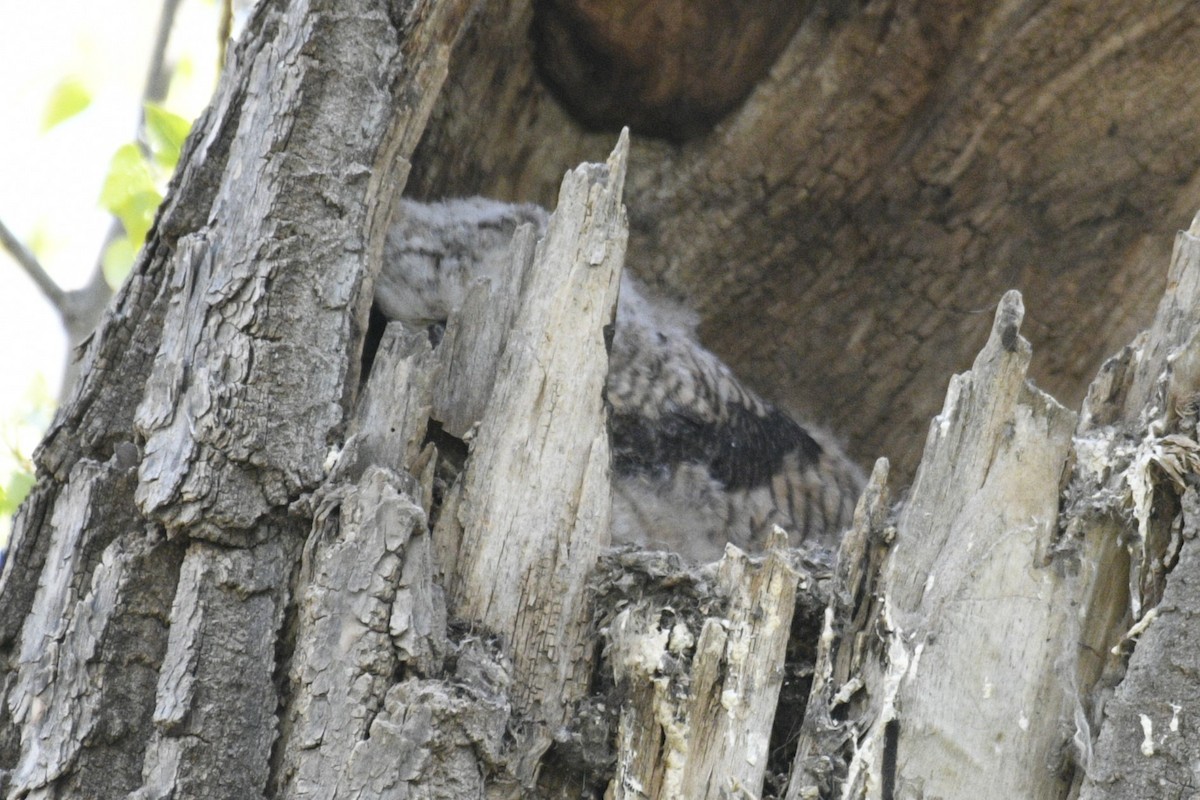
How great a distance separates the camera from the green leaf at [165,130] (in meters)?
3.51

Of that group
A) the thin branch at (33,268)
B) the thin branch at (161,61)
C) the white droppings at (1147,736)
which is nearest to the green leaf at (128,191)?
the thin branch at (33,268)

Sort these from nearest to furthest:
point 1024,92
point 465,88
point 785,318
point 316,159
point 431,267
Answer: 1. point 316,159
2. point 431,267
3. point 465,88
4. point 1024,92
5. point 785,318


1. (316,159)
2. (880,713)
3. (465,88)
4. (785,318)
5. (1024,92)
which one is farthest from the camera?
(785,318)

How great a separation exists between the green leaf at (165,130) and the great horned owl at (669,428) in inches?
36.1

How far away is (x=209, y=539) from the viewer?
207cm

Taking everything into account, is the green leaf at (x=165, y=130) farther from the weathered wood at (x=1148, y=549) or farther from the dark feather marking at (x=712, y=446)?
the weathered wood at (x=1148, y=549)

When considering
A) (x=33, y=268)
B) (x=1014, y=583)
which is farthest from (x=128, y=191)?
(x=1014, y=583)

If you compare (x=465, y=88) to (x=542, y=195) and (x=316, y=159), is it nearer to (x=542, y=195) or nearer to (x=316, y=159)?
(x=542, y=195)

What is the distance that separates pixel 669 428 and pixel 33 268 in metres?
2.65

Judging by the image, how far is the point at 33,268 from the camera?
4.35 meters

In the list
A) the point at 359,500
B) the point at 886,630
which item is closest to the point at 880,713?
the point at 886,630

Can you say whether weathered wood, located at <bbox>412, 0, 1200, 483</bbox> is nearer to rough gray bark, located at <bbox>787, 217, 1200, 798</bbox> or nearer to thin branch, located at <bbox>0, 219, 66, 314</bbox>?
rough gray bark, located at <bbox>787, 217, 1200, 798</bbox>

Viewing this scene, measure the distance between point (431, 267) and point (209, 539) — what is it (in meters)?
1.10

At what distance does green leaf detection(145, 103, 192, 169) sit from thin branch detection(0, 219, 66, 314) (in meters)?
1.00
